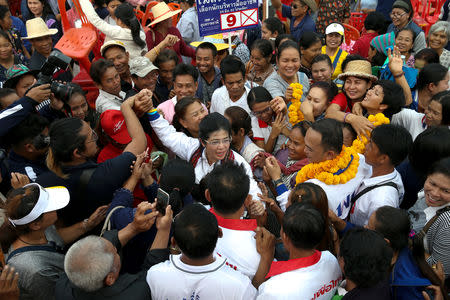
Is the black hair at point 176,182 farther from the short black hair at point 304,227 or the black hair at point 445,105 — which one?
the black hair at point 445,105

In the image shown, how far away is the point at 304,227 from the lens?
79.7 inches

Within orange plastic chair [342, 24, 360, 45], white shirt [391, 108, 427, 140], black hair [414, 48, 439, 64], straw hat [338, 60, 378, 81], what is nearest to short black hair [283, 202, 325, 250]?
white shirt [391, 108, 427, 140]

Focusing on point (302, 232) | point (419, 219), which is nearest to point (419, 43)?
point (419, 219)

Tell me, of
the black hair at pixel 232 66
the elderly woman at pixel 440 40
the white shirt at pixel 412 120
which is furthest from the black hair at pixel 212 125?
the elderly woman at pixel 440 40

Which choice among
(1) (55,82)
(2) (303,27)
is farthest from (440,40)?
(1) (55,82)

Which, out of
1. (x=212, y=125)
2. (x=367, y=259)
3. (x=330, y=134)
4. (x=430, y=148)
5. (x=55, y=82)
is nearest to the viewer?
(x=367, y=259)

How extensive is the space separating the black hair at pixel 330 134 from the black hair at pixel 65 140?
1.74 metres

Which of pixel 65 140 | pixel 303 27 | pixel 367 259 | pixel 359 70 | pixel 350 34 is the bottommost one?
pixel 350 34

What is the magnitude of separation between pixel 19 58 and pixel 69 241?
4.33 meters

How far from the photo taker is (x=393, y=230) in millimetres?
2127

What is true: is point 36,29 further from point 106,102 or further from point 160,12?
point 106,102

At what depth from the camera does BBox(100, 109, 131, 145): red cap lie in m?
3.25

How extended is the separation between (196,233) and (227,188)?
469 mm

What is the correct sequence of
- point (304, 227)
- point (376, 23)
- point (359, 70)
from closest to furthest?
1. point (304, 227)
2. point (359, 70)
3. point (376, 23)
